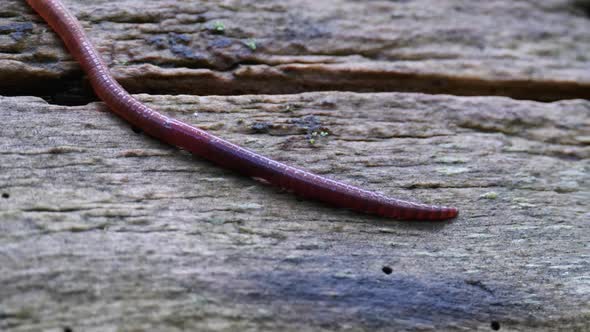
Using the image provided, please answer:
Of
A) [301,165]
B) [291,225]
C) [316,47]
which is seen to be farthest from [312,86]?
[291,225]

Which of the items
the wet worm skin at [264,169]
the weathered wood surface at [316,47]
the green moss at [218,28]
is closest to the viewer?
the wet worm skin at [264,169]

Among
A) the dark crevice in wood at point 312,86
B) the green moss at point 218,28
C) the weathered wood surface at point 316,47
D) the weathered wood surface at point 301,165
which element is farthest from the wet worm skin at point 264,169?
the green moss at point 218,28

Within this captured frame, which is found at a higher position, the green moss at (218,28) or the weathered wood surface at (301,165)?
the green moss at (218,28)

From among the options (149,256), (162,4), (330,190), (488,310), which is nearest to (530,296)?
(488,310)

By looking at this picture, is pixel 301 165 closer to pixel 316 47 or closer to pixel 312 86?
pixel 312 86

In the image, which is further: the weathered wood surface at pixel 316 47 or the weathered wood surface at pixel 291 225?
the weathered wood surface at pixel 316 47

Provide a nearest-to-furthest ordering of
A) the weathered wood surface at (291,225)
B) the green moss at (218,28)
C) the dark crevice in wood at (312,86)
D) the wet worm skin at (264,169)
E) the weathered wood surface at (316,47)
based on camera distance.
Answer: the weathered wood surface at (291,225)
the wet worm skin at (264,169)
the dark crevice in wood at (312,86)
the weathered wood surface at (316,47)
the green moss at (218,28)

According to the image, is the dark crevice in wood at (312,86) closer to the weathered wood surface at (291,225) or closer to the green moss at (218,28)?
the weathered wood surface at (291,225)

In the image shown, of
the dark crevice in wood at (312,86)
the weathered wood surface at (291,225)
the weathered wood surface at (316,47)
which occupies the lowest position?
the weathered wood surface at (291,225)
